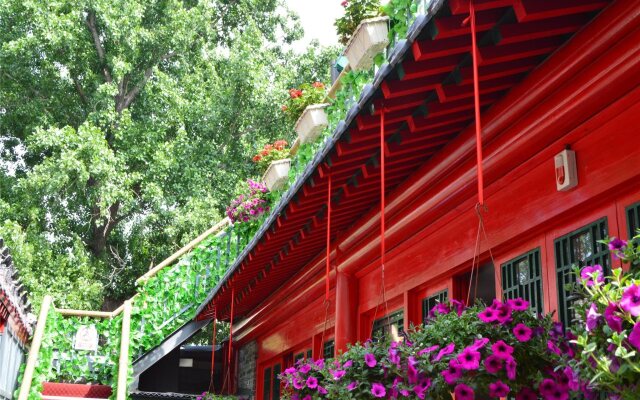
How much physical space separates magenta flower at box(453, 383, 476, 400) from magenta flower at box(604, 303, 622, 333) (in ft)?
3.00

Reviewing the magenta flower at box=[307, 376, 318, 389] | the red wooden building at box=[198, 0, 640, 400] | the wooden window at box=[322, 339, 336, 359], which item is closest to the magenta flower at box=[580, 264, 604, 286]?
the red wooden building at box=[198, 0, 640, 400]

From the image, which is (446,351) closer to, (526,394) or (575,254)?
(526,394)

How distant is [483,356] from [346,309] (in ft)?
17.8

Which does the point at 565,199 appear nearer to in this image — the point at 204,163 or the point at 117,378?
the point at 117,378

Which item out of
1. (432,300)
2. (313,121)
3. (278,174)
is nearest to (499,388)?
(432,300)

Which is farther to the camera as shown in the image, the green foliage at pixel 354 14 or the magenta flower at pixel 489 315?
the green foliage at pixel 354 14

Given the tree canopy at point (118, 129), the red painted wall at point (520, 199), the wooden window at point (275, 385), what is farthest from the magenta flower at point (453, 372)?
the tree canopy at point (118, 129)

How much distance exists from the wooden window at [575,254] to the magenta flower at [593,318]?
6.23 feet

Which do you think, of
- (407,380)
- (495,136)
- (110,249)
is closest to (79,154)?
(110,249)

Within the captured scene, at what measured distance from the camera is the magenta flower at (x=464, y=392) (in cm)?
295

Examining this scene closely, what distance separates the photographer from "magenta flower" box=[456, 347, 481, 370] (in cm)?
294

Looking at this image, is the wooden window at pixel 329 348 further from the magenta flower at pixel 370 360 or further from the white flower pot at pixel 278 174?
the magenta flower at pixel 370 360

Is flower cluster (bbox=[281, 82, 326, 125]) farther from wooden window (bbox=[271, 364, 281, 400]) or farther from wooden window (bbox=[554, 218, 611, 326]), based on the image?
wooden window (bbox=[554, 218, 611, 326])

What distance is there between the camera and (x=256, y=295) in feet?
41.3
